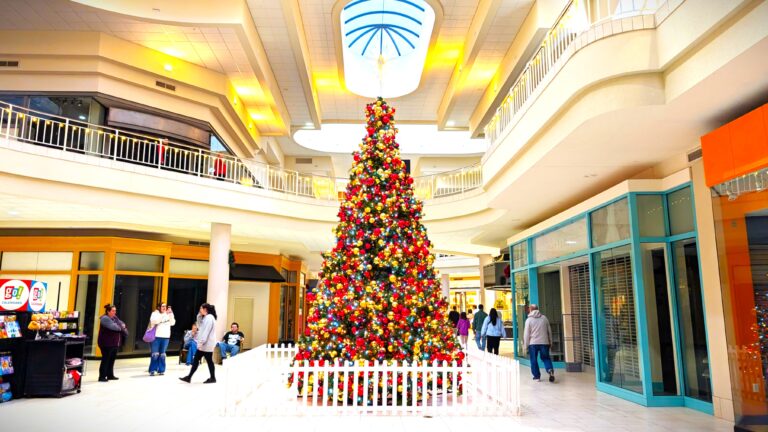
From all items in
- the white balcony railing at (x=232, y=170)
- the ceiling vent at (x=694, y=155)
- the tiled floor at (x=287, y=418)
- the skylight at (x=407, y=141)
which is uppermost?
the skylight at (x=407, y=141)

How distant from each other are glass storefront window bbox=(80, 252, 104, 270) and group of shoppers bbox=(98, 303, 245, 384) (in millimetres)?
4261

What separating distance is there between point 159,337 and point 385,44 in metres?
14.5

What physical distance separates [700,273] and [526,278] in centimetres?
691

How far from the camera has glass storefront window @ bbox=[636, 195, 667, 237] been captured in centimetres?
849

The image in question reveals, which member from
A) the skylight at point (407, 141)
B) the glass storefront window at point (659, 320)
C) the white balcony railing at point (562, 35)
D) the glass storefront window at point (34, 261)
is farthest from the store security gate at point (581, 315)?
the glass storefront window at point (34, 261)

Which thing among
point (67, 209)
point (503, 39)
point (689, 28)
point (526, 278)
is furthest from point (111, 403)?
point (503, 39)

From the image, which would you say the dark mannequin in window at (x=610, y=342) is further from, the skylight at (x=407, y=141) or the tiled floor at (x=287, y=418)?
the skylight at (x=407, y=141)

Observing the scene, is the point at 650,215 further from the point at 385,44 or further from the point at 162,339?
the point at 385,44

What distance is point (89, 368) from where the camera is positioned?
511 inches

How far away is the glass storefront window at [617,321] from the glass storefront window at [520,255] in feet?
15.2

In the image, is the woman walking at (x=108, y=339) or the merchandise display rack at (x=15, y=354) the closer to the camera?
the merchandise display rack at (x=15, y=354)

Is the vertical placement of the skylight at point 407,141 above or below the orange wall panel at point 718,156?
above

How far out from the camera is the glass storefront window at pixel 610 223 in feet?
28.8

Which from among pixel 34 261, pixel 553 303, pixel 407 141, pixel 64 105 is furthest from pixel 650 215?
pixel 407 141
